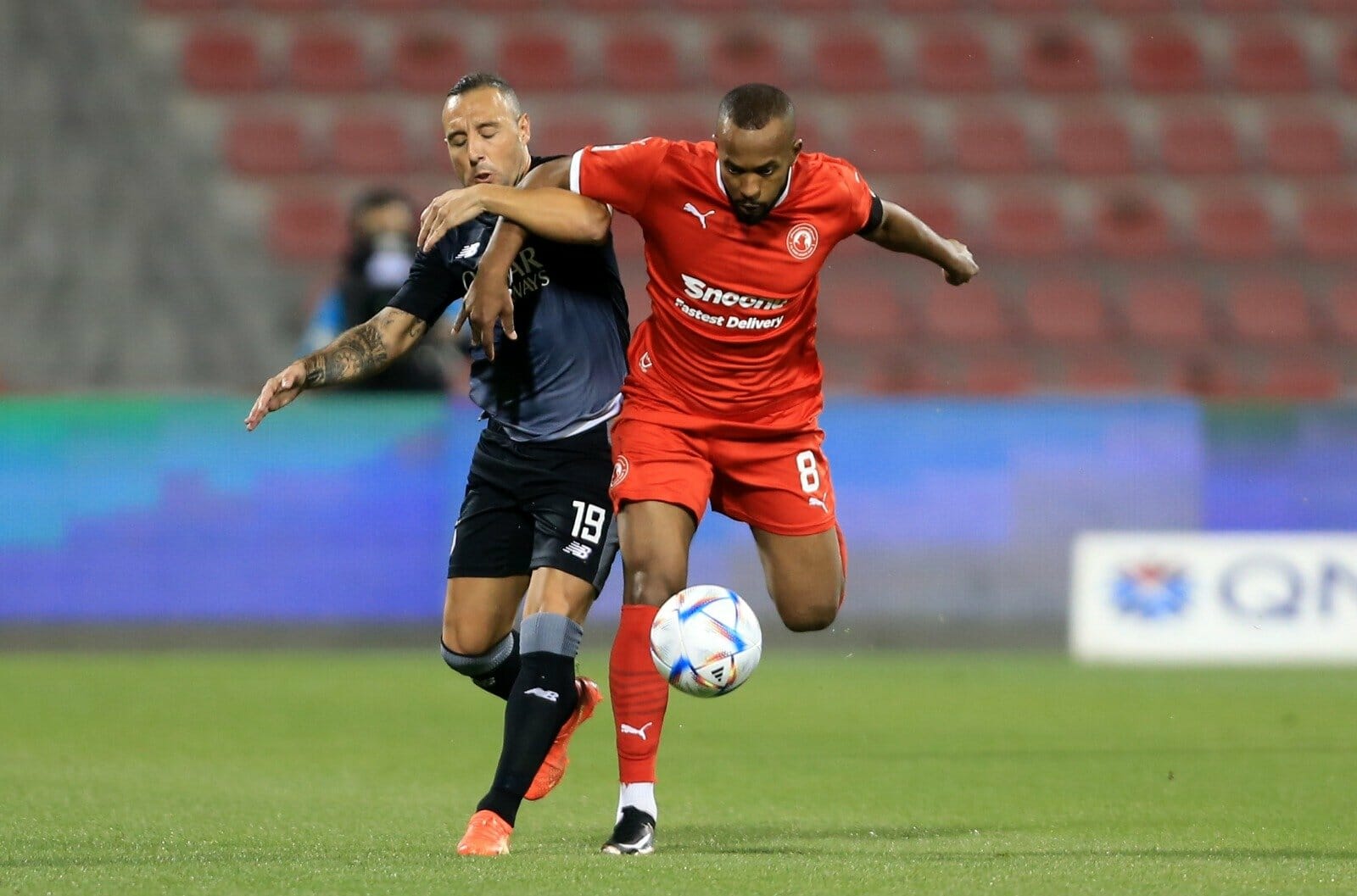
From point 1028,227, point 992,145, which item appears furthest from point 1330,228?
point 992,145

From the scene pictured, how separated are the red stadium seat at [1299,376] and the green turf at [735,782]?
3.66m

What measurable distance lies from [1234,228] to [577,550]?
408 inches

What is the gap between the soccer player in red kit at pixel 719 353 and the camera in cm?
483

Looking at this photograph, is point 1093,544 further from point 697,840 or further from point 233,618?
point 697,840

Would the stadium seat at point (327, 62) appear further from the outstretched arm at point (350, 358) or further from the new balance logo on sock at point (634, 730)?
the new balance logo on sock at point (634, 730)

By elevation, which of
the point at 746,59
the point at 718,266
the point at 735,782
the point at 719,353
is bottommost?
the point at 735,782

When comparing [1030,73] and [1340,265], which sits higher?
[1030,73]

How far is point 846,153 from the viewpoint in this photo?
1435 cm

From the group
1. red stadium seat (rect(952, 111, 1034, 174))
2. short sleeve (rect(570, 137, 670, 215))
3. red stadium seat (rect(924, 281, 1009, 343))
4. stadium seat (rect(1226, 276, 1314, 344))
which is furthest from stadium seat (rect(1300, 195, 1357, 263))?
short sleeve (rect(570, 137, 670, 215))

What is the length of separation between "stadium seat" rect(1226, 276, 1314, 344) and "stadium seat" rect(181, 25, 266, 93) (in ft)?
23.2

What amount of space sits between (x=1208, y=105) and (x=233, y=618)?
28.3 ft

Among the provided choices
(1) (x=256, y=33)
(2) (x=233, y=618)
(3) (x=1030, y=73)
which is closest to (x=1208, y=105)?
(3) (x=1030, y=73)

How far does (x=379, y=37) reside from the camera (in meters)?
14.9

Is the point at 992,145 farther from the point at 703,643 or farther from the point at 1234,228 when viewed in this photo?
the point at 703,643
